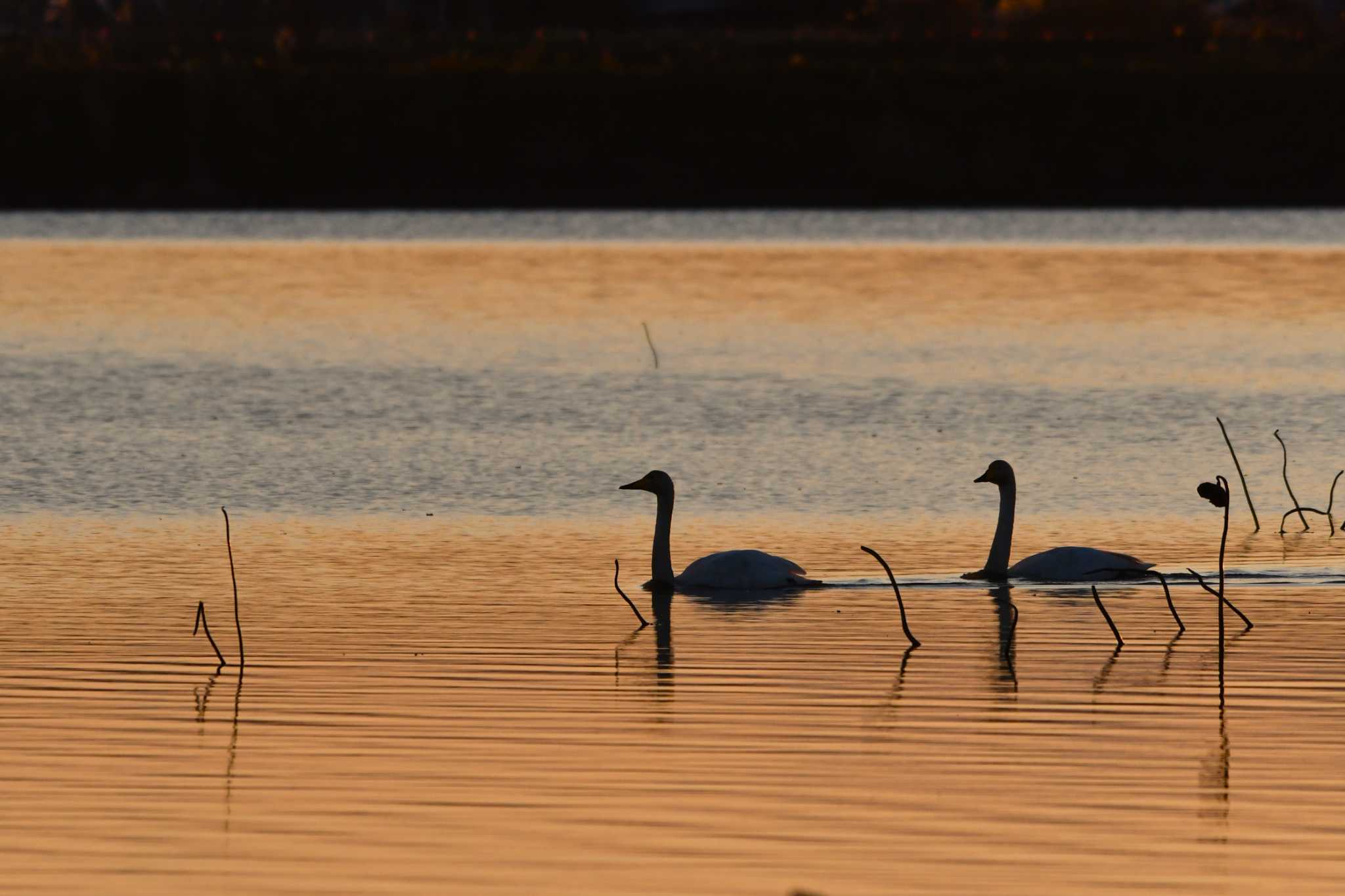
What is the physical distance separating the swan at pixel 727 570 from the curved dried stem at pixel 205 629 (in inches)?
103

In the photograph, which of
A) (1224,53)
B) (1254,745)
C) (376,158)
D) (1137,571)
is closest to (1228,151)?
(1224,53)

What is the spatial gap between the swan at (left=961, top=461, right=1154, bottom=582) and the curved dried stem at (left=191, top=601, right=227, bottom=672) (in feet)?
14.5

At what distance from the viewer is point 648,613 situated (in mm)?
15156

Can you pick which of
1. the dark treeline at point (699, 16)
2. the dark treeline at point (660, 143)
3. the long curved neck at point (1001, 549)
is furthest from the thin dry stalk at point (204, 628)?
the dark treeline at point (699, 16)

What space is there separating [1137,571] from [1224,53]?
53.2 meters

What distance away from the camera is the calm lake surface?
9969 millimetres

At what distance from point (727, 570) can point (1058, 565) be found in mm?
1849

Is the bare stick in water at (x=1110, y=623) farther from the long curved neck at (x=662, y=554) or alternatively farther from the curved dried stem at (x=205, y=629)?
the curved dried stem at (x=205, y=629)

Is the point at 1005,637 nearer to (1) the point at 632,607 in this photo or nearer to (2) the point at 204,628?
(1) the point at 632,607

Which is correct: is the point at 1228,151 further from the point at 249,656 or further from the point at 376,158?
the point at 249,656

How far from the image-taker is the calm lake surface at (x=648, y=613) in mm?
9969

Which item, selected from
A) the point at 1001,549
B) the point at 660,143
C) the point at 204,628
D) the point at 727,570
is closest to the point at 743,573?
the point at 727,570

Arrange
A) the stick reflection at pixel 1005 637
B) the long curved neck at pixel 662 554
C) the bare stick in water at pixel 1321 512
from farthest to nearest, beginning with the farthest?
1. the bare stick in water at pixel 1321 512
2. the long curved neck at pixel 662 554
3. the stick reflection at pixel 1005 637

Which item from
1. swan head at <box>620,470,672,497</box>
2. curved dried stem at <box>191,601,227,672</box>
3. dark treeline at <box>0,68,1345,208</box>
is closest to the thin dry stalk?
curved dried stem at <box>191,601,227,672</box>
